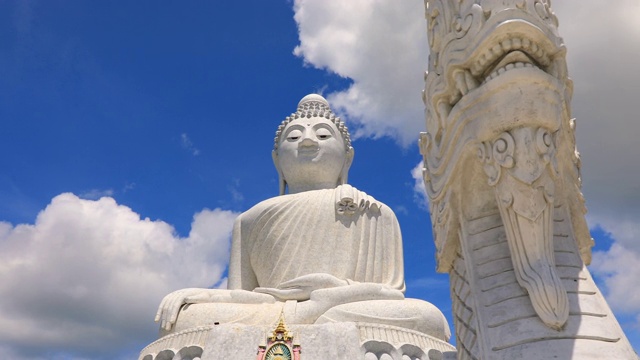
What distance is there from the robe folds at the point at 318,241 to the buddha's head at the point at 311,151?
0.67m

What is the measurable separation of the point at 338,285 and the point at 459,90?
197 inches

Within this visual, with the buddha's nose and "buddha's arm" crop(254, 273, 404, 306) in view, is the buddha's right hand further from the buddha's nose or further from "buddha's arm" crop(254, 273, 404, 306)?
the buddha's nose

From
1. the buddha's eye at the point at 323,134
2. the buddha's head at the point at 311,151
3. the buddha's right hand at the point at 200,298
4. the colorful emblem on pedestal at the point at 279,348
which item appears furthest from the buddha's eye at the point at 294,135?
the colorful emblem on pedestal at the point at 279,348

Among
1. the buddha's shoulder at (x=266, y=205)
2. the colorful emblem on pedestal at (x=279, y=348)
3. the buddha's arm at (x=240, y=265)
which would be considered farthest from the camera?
the buddha's shoulder at (x=266, y=205)

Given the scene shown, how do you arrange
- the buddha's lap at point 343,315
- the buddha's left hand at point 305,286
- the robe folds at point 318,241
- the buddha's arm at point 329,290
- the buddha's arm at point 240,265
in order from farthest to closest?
the buddha's arm at point 240,265
the robe folds at point 318,241
the buddha's left hand at point 305,286
the buddha's arm at point 329,290
the buddha's lap at point 343,315

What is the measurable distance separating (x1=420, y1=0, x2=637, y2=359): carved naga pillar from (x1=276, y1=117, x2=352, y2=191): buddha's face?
268 inches

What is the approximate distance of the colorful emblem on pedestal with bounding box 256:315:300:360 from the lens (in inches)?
258

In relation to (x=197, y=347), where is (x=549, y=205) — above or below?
below

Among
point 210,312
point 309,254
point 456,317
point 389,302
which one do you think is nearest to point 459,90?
point 456,317

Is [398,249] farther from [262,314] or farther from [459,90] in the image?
[459,90]

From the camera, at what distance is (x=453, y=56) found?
3.71 metres

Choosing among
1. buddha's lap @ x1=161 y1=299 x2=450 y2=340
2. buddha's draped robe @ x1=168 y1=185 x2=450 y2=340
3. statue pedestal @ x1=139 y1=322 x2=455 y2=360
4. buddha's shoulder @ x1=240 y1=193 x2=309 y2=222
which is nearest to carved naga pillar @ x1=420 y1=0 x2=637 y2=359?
statue pedestal @ x1=139 y1=322 x2=455 y2=360

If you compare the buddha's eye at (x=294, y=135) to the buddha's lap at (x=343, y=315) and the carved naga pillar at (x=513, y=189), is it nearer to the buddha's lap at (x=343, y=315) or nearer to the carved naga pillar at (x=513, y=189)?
the buddha's lap at (x=343, y=315)

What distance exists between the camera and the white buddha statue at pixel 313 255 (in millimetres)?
7723
